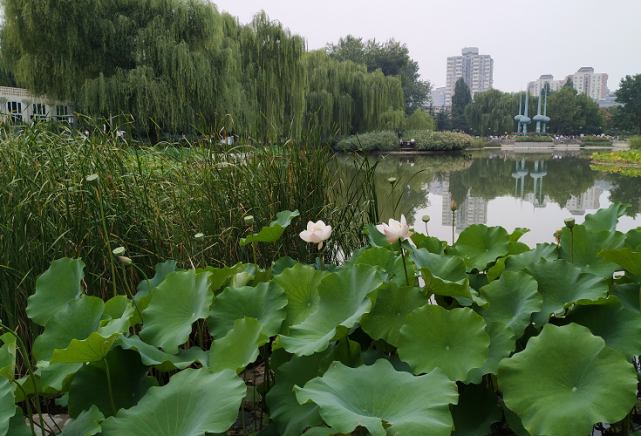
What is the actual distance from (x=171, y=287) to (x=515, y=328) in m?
0.80

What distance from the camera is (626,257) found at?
3.03ft

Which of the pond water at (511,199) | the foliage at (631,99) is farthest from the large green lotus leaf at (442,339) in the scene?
the foliage at (631,99)

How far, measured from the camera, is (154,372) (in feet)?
4.50

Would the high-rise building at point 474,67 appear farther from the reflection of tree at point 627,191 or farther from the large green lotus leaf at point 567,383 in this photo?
the large green lotus leaf at point 567,383

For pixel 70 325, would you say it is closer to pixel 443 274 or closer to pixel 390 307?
pixel 390 307

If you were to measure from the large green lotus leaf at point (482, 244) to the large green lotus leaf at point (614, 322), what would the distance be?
15.2 inches

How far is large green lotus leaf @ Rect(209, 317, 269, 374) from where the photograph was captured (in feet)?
2.80

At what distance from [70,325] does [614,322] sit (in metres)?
1.20

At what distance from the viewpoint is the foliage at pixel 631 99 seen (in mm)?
28609

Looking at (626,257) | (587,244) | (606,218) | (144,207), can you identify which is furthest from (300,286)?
(606,218)

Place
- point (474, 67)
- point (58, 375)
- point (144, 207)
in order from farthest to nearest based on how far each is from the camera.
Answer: point (474, 67)
point (144, 207)
point (58, 375)

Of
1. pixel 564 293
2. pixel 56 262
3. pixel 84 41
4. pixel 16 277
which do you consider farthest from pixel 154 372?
pixel 84 41

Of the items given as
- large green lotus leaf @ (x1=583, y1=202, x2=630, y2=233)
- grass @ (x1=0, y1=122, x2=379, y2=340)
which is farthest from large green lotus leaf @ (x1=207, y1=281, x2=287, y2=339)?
large green lotus leaf @ (x1=583, y1=202, x2=630, y2=233)

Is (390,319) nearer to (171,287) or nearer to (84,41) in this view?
(171,287)
